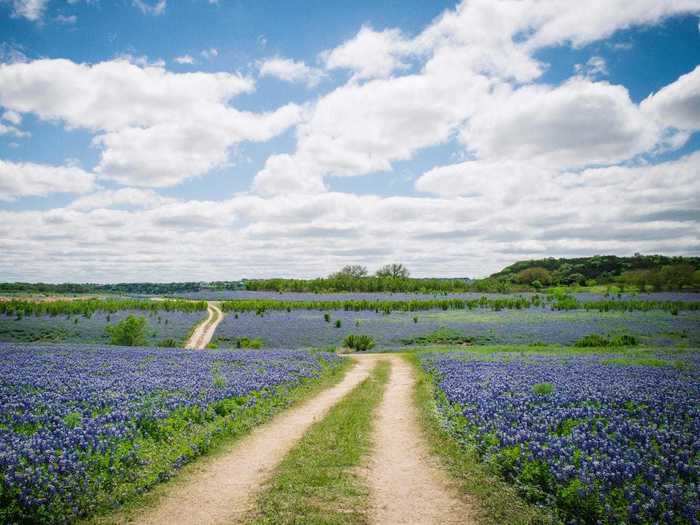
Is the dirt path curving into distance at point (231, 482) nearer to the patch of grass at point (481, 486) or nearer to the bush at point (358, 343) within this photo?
the patch of grass at point (481, 486)

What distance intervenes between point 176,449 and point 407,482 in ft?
16.1

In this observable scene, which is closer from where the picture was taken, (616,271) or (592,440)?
(592,440)

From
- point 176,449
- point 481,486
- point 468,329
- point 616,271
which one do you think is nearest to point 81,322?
point 468,329

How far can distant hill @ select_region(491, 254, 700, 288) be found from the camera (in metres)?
113

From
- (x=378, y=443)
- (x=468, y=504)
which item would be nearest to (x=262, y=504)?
(x=468, y=504)

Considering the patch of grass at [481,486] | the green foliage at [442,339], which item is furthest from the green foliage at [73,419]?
the green foliage at [442,339]

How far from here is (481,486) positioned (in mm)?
7355

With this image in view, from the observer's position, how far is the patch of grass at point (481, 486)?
20.3 feet

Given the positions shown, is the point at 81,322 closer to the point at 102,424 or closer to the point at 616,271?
the point at 102,424

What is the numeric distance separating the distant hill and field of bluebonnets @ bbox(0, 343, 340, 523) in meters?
129

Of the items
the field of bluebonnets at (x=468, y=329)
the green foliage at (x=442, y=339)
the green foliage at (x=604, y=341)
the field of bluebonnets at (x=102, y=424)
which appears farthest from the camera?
the green foliage at (x=442, y=339)

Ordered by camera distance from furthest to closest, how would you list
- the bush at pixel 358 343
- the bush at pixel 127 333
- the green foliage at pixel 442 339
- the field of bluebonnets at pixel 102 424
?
1. the green foliage at pixel 442 339
2. the bush at pixel 127 333
3. the bush at pixel 358 343
4. the field of bluebonnets at pixel 102 424

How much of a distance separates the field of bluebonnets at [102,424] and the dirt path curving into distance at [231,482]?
57 centimetres

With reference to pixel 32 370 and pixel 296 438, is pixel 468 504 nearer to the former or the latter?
pixel 296 438
